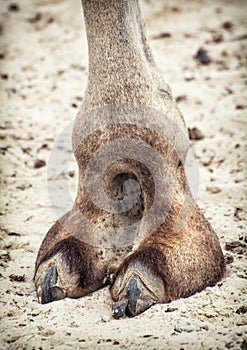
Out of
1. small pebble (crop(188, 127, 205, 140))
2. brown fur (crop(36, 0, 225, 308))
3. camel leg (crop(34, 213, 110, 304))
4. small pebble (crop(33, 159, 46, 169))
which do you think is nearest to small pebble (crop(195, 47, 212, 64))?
small pebble (crop(188, 127, 205, 140))

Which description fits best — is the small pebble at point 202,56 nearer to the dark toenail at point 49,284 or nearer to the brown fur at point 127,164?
the brown fur at point 127,164

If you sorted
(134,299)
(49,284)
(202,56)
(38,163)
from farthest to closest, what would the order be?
(202,56), (38,163), (49,284), (134,299)

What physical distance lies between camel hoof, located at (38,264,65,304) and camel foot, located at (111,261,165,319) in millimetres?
256

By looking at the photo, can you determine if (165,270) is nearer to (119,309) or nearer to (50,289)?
(119,309)

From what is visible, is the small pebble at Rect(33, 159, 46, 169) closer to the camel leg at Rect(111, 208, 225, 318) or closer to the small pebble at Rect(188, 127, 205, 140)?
the small pebble at Rect(188, 127, 205, 140)

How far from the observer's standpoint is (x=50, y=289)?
235cm

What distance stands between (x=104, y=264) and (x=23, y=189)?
1.28 meters

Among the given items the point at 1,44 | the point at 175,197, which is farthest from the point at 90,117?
the point at 1,44

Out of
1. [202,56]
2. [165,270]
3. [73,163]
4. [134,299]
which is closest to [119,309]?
[134,299]

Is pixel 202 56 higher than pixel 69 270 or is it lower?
higher

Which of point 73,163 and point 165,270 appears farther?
point 73,163

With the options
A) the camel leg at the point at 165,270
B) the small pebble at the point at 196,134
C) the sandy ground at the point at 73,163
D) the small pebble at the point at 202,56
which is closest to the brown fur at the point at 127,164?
the camel leg at the point at 165,270

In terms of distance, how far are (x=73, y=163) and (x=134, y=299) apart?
1.73m

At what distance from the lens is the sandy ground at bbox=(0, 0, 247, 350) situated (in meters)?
2.16
